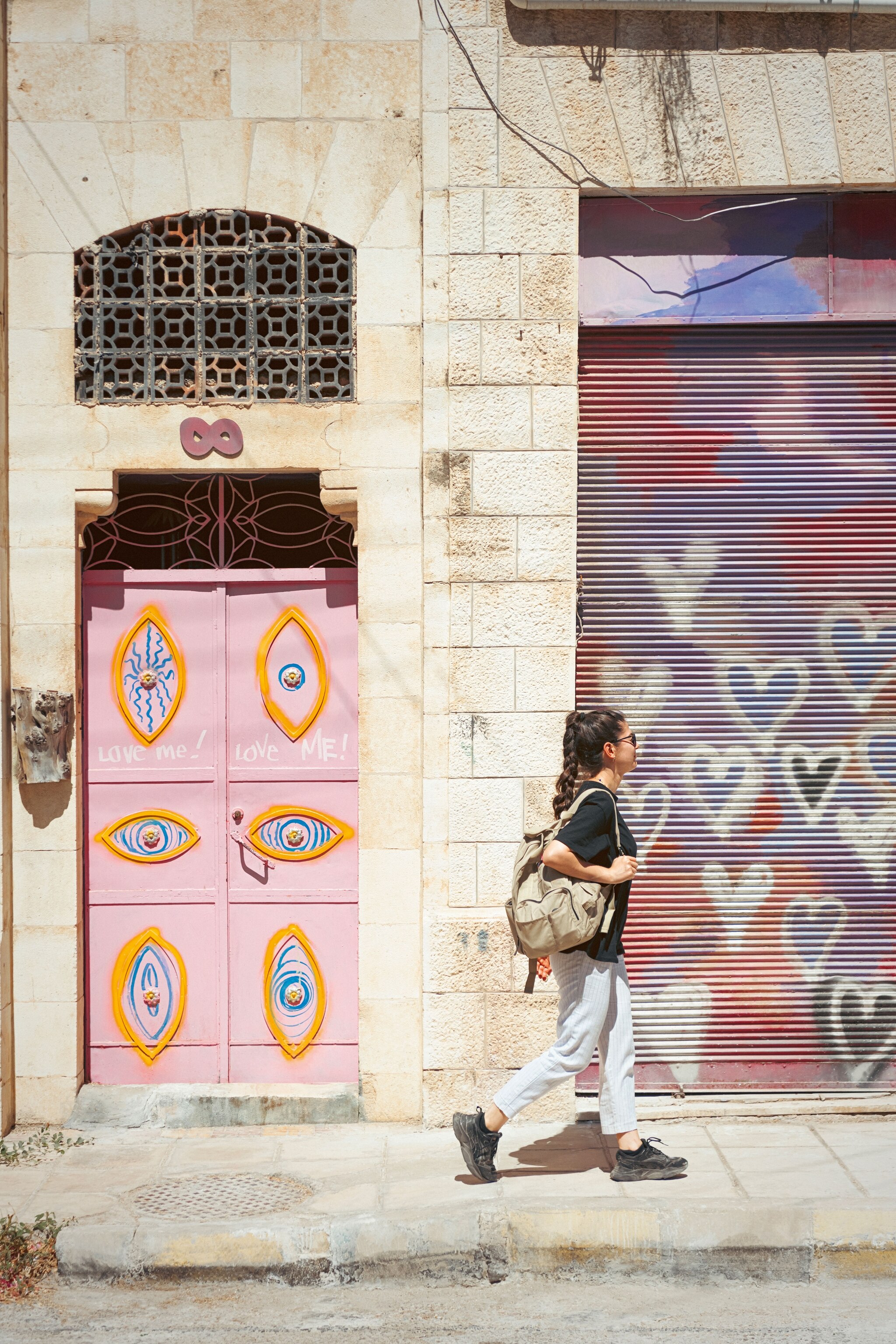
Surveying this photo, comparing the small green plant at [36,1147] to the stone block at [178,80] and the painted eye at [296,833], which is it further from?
the stone block at [178,80]

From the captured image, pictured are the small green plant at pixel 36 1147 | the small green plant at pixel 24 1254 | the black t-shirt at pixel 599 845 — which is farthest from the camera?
the small green plant at pixel 36 1147

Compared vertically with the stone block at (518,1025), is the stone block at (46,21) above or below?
above

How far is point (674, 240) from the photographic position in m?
6.54

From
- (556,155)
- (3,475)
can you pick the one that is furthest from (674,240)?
(3,475)

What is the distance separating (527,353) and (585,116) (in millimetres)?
1172

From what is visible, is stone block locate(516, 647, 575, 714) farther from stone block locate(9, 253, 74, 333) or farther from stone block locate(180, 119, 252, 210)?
stone block locate(180, 119, 252, 210)

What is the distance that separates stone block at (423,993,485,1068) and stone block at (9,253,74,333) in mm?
2999

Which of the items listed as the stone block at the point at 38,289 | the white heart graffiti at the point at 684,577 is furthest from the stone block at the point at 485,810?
the stone block at the point at 38,289

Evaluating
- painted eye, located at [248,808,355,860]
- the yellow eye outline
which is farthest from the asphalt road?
the yellow eye outline

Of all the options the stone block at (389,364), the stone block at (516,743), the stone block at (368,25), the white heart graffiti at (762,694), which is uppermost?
the stone block at (368,25)

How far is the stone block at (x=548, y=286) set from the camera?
6.36 metres

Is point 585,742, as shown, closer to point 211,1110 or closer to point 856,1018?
point 856,1018

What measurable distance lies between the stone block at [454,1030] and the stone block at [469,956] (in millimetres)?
47

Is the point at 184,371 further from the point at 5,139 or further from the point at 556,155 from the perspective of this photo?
the point at 556,155
